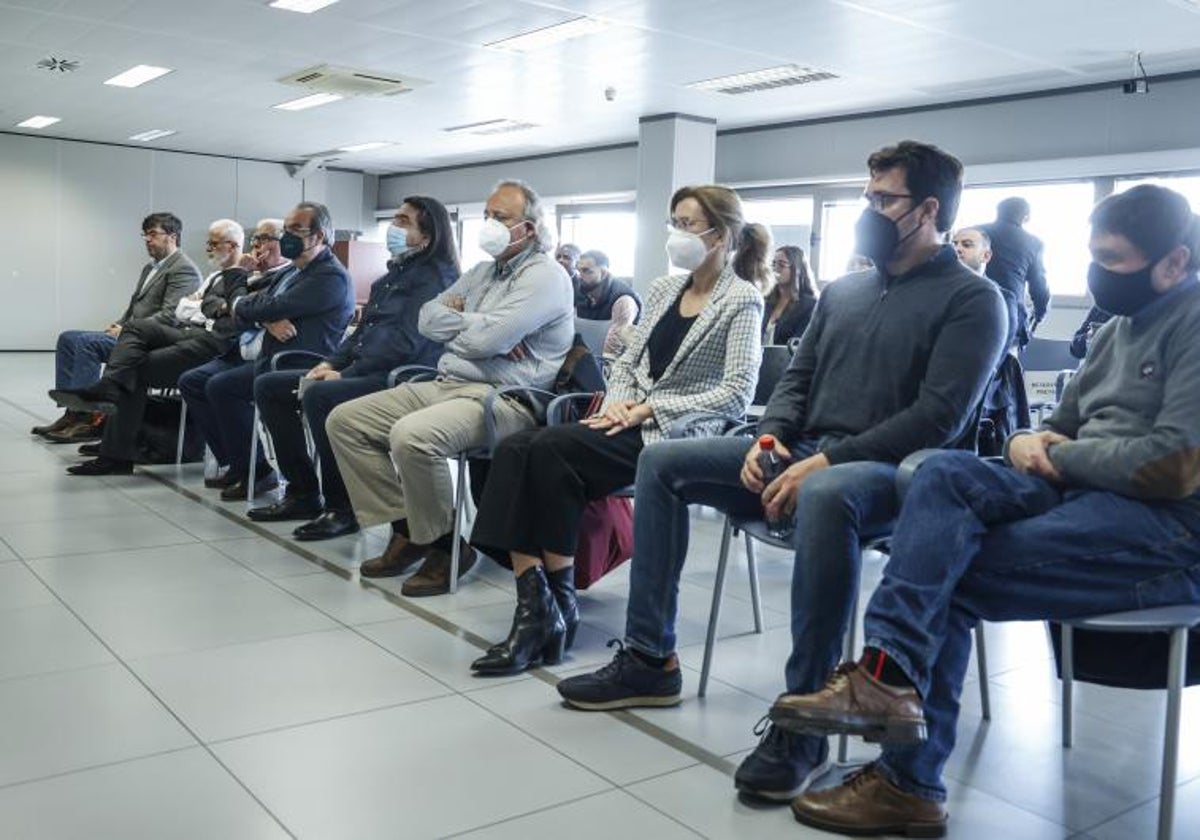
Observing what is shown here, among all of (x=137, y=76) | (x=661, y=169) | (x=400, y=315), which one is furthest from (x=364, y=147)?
(x=400, y=315)

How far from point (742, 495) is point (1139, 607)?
855mm

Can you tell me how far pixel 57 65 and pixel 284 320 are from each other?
590 centimetres

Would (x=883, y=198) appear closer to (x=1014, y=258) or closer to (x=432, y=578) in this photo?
(x=432, y=578)

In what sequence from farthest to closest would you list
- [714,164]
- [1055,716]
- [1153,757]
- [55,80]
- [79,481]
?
[714,164], [55,80], [79,481], [1055,716], [1153,757]

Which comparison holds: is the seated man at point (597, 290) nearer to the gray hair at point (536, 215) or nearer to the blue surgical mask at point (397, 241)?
the blue surgical mask at point (397, 241)

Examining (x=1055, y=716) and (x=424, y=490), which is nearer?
(x=1055, y=716)

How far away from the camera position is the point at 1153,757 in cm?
221

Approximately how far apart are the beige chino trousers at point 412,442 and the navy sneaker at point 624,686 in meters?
0.98

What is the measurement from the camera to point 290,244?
432cm

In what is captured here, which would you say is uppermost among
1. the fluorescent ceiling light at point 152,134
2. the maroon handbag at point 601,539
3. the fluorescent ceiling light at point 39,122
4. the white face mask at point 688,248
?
the fluorescent ceiling light at point 39,122

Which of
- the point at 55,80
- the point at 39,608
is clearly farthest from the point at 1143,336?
the point at 55,80

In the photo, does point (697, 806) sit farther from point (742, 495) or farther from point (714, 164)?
point (714, 164)

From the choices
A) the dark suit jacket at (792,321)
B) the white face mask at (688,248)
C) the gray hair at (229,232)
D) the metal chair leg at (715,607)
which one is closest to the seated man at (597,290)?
the dark suit jacket at (792,321)

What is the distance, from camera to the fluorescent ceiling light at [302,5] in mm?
6305
